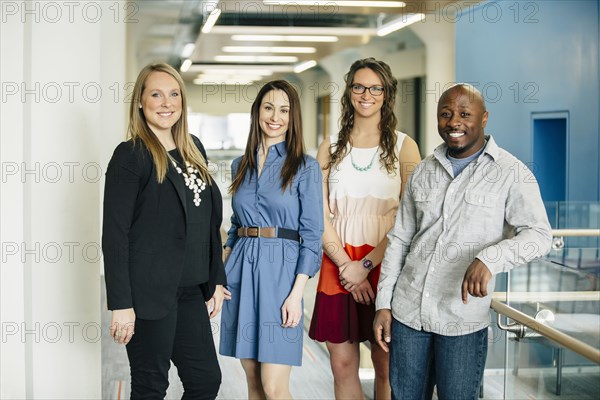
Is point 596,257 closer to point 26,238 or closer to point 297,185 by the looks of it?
point 297,185

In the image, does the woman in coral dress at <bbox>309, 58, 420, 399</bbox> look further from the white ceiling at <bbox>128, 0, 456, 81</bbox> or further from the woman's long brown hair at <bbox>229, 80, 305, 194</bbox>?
the white ceiling at <bbox>128, 0, 456, 81</bbox>

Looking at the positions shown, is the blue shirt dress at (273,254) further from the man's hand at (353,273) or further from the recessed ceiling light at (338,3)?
the recessed ceiling light at (338,3)

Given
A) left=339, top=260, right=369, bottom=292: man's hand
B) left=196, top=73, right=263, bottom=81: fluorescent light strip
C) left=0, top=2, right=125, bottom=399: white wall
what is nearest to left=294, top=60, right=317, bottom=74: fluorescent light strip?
left=196, top=73, right=263, bottom=81: fluorescent light strip

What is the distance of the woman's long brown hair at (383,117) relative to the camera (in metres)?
2.96

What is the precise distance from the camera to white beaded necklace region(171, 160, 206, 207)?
8.59ft

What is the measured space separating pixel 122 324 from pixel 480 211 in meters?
1.13

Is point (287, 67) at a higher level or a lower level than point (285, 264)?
higher

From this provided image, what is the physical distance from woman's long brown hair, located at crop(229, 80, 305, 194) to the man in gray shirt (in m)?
0.52

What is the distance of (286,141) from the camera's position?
2.92 meters

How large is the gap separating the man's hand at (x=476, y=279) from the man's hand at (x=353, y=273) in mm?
736

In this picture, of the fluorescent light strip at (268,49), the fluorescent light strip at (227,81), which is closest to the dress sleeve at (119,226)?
the fluorescent light strip at (268,49)

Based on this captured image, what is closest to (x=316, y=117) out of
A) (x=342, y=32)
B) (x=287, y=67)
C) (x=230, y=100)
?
(x=230, y=100)

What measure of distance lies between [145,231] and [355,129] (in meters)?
0.95

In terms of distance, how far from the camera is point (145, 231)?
252 centimetres
